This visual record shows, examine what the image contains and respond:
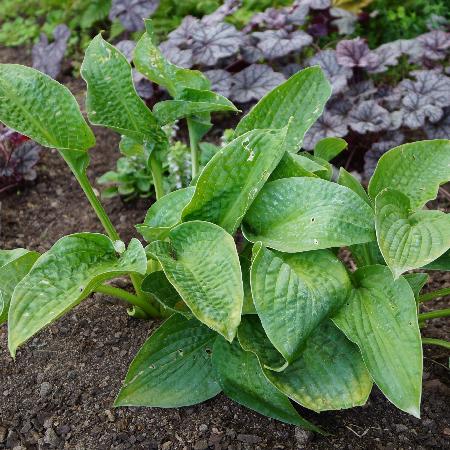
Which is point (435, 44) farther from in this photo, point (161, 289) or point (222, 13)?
point (161, 289)

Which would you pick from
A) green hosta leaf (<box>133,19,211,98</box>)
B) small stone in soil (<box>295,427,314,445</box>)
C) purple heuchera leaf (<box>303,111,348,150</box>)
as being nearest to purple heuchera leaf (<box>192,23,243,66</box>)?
purple heuchera leaf (<box>303,111,348,150</box>)

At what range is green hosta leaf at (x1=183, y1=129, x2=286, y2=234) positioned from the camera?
61.4 inches

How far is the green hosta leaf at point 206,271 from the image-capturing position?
1.35 m

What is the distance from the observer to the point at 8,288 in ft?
5.05

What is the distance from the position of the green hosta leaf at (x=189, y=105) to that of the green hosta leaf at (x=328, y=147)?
11.0 inches

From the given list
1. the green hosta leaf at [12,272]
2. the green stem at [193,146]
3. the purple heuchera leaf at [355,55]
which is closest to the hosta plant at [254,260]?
the green hosta leaf at [12,272]

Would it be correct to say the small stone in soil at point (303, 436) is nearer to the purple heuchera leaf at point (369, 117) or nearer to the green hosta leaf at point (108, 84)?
the green hosta leaf at point (108, 84)

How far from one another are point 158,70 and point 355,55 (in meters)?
1.00

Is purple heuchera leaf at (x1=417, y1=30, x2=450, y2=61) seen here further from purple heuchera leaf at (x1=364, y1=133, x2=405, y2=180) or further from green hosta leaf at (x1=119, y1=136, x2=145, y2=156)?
green hosta leaf at (x1=119, y1=136, x2=145, y2=156)

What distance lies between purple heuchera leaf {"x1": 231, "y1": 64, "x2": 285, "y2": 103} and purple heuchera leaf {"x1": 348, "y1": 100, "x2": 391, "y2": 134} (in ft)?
1.09

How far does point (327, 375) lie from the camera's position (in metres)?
1.54

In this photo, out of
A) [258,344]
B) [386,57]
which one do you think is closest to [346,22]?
[386,57]

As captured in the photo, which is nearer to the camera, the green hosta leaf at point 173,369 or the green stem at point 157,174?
the green hosta leaf at point 173,369

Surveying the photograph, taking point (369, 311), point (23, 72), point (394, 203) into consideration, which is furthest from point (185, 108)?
point (369, 311)
